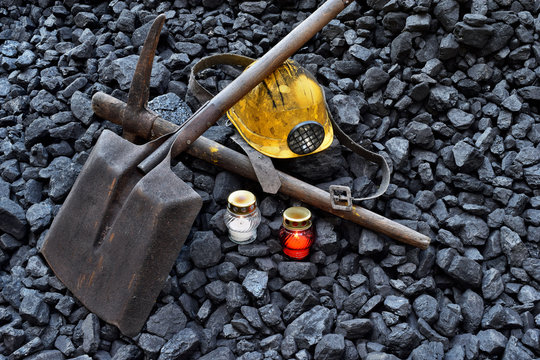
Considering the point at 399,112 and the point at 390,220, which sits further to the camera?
the point at 399,112

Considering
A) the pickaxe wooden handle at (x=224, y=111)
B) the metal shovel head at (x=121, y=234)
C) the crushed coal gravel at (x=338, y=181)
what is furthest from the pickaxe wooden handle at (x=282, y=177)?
the metal shovel head at (x=121, y=234)

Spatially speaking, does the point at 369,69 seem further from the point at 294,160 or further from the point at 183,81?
the point at 183,81

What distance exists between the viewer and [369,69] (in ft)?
11.7

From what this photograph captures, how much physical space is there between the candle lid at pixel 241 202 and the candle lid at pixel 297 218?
0.20m

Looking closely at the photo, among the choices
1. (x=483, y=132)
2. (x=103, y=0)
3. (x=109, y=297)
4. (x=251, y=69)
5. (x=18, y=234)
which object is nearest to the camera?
(x=109, y=297)

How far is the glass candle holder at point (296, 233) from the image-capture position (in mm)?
2795

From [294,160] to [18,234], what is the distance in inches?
70.0

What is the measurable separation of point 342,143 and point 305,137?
0.42 m

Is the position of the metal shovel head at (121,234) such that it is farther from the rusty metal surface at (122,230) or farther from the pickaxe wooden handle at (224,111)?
the pickaxe wooden handle at (224,111)

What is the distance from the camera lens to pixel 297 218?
2.82m

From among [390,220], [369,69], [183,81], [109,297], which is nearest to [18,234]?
[109,297]

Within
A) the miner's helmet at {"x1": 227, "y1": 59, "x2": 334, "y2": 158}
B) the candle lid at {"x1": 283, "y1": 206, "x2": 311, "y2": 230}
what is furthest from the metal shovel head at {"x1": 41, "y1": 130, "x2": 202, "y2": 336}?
the miner's helmet at {"x1": 227, "y1": 59, "x2": 334, "y2": 158}

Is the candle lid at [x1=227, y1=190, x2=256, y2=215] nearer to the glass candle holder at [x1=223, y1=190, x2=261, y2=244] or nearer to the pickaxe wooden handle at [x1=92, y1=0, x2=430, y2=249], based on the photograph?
the glass candle holder at [x1=223, y1=190, x2=261, y2=244]

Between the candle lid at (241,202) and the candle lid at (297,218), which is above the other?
the candle lid at (241,202)
